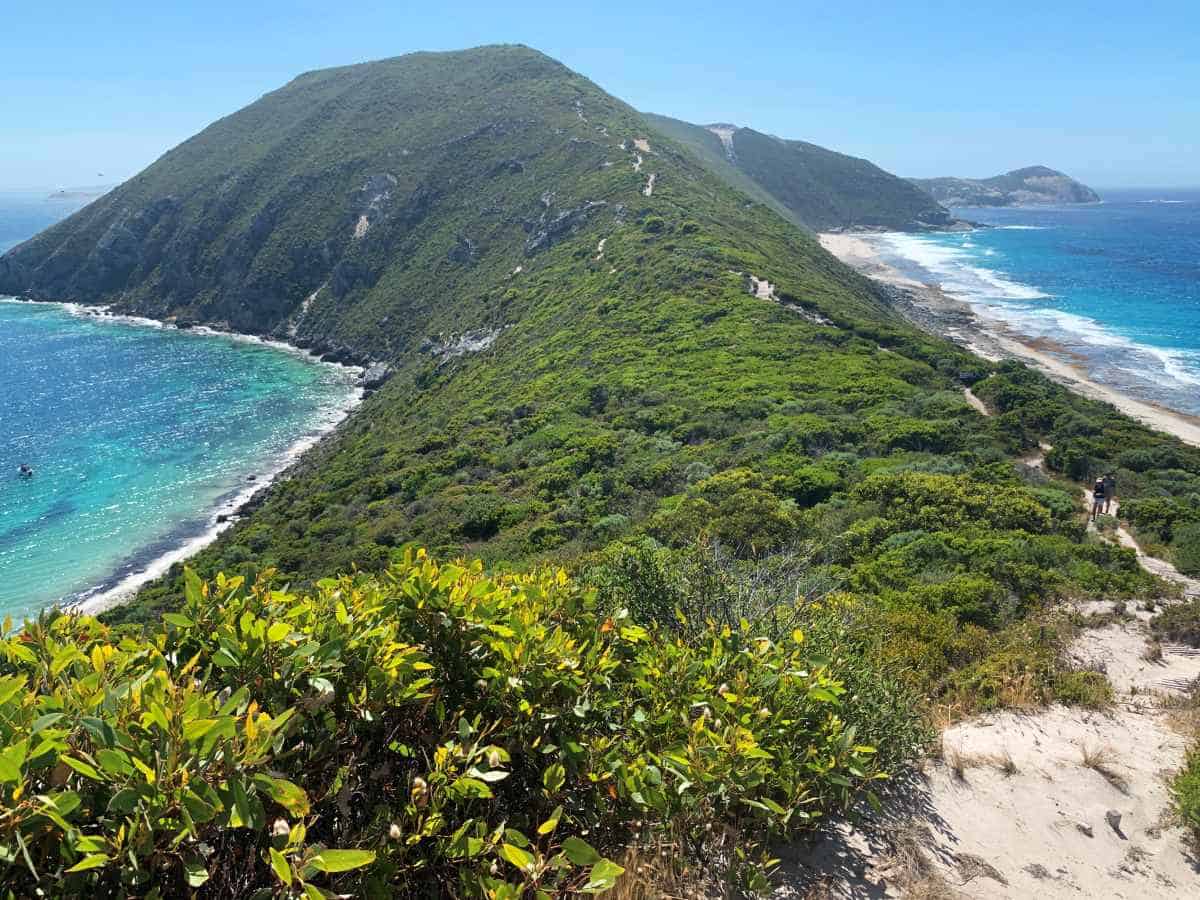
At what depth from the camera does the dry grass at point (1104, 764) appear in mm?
5918

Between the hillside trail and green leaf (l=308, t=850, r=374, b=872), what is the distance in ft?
9.35

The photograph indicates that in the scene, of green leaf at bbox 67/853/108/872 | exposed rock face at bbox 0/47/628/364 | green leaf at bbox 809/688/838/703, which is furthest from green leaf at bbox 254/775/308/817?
exposed rock face at bbox 0/47/628/364

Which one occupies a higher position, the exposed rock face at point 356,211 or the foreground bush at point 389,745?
the exposed rock face at point 356,211

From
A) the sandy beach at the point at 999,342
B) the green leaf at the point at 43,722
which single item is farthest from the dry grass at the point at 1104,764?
the sandy beach at the point at 999,342

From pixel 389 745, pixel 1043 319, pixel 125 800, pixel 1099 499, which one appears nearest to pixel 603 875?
pixel 389 745

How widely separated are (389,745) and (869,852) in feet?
10.7

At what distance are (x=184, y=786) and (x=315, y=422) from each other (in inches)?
2077

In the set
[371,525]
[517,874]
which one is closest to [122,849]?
[517,874]

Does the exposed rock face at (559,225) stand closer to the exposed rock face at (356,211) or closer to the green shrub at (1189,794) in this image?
the exposed rock face at (356,211)

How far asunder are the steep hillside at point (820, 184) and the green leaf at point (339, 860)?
6179 inches

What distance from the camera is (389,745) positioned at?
2.97 meters

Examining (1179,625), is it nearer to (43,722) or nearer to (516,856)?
(516,856)

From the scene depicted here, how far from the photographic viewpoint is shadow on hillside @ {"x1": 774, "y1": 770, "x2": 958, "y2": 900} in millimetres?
3910

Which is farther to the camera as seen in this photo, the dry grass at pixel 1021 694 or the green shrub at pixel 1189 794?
the dry grass at pixel 1021 694
